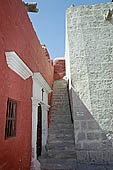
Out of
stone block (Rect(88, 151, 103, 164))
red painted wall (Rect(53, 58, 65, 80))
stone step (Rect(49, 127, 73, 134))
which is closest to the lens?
stone block (Rect(88, 151, 103, 164))

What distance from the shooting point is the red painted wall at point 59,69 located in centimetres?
1125

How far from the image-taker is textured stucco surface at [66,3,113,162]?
4.61 meters

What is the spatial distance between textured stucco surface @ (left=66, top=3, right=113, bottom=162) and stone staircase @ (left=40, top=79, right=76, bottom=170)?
1.45 ft

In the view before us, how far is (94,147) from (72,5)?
5.76 meters

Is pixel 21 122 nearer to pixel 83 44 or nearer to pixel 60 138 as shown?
pixel 60 138

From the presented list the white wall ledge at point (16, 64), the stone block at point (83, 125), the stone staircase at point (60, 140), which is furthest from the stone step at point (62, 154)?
the white wall ledge at point (16, 64)

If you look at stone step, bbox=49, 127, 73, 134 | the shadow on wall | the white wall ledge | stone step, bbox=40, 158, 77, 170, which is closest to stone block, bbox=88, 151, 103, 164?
the shadow on wall

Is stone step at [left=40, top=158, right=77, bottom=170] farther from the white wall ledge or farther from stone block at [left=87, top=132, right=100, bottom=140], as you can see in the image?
the white wall ledge

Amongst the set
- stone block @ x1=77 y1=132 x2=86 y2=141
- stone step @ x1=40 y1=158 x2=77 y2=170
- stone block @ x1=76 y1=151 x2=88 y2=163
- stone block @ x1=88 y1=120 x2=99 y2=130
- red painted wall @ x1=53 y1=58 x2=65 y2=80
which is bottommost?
stone step @ x1=40 y1=158 x2=77 y2=170

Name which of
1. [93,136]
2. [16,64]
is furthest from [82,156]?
[16,64]

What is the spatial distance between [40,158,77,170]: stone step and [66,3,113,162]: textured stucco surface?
48 cm

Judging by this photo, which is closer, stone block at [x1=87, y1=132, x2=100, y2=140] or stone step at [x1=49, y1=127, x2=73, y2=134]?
stone block at [x1=87, y1=132, x2=100, y2=140]

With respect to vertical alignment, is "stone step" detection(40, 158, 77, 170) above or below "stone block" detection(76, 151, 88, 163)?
below

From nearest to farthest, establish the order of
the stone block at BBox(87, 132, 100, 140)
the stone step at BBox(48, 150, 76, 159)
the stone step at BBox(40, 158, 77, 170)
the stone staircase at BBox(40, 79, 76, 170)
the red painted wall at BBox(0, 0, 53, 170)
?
1. the red painted wall at BBox(0, 0, 53, 170)
2. the stone step at BBox(40, 158, 77, 170)
3. the stone staircase at BBox(40, 79, 76, 170)
4. the stone step at BBox(48, 150, 76, 159)
5. the stone block at BBox(87, 132, 100, 140)
